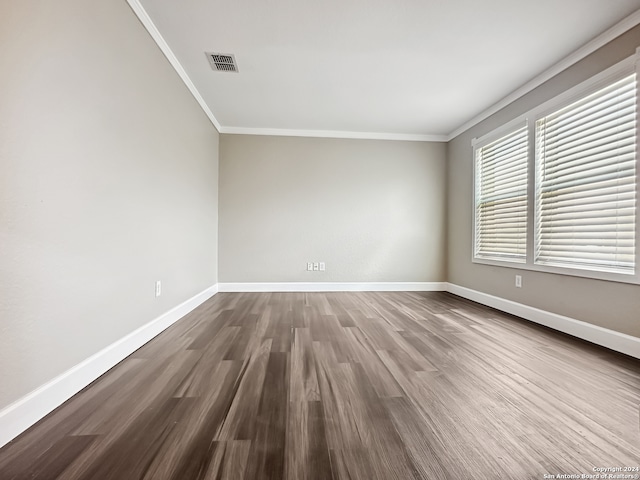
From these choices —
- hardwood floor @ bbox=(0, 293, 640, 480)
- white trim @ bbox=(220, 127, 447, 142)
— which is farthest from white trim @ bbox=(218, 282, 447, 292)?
white trim @ bbox=(220, 127, 447, 142)

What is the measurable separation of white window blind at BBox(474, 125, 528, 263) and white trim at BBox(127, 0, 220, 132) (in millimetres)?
3647

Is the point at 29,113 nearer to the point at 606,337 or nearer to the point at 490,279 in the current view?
the point at 606,337

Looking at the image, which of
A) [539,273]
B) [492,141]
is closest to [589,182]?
[539,273]

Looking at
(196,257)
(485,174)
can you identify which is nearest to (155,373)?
(196,257)

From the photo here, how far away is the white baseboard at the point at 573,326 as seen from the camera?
202 cm

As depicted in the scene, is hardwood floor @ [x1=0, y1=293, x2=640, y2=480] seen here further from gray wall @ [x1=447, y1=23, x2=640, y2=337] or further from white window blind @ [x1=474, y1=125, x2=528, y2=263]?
white window blind @ [x1=474, y1=125, x2=528, y2=263]

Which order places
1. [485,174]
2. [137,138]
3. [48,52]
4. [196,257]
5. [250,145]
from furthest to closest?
[250,145] < [485,174] < [196,257] < [137,138] < [48,52]

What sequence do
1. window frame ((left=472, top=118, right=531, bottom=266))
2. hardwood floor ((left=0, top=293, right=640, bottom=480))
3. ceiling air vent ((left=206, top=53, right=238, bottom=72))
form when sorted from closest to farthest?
1. hardwood floor ((left=0, top=293, right=640, bottom=480))
2. ceiling air vent ((left=206, top=53, right=238, bottom=72))
3. window frame ((left=472, top=118, right=531, bottom=266))

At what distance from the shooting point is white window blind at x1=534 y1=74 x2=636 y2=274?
2.10 m

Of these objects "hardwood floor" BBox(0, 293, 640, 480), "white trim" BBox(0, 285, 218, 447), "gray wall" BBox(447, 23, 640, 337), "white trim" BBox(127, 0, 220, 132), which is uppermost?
"white trim" BBox(127, 0, 220, 132)

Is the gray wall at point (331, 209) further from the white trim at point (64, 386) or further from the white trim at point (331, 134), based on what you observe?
the white trim at point (64, 386)

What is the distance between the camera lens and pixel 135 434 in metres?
1.13

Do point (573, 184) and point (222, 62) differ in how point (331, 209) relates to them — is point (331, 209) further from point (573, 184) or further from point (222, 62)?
point (573, 184)

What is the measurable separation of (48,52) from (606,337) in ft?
12.8
